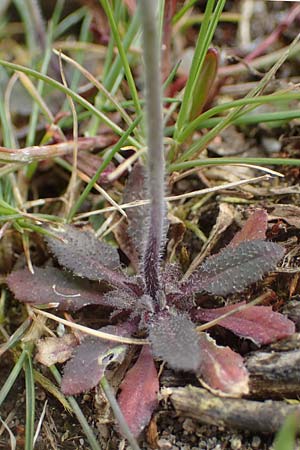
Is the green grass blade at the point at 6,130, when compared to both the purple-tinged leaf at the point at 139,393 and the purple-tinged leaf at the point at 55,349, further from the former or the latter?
the purple-tinged leaf at the point at 139,393

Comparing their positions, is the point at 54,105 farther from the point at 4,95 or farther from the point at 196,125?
the point at 196,125

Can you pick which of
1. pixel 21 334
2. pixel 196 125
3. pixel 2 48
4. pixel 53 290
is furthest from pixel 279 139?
pixel 2 48

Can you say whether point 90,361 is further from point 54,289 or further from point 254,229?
point 254,229

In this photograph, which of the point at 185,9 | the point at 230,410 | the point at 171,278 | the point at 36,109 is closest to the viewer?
the point at 230,410

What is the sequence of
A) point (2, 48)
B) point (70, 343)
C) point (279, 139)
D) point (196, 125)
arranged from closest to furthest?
point (70, 343)
point (196, 125)
point (279, 139)
point (2, 48)

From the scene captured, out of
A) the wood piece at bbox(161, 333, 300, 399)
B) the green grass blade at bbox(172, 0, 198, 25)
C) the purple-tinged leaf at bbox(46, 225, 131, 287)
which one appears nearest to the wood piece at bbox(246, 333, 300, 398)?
the wood piece at bbox(161, 333, 300, 399)

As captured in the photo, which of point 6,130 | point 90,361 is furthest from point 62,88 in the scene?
point 90,361
